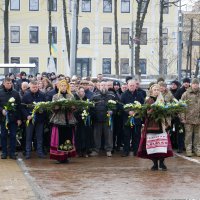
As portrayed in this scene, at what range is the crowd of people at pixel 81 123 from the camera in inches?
627

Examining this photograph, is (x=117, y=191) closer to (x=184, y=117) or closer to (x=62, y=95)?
(x=62, y=95)

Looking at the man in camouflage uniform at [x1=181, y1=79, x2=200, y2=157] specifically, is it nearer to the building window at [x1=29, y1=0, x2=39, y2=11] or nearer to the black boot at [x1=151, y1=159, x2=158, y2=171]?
the black boot at [x1=151, y1=159, x2=158, y2=171]

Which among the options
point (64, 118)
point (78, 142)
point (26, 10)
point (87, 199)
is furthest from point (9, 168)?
point (26, 10)

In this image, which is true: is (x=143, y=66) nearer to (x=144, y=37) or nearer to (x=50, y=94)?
(x=144, y=37)

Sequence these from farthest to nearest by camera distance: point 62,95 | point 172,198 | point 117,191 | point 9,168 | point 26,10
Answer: point 26,10, point 62,95, point 9,168, point 117,191, point 172,198

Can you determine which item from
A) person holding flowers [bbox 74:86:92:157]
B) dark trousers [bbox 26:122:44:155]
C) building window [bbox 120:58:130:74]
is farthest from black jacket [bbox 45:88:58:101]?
building window [bbox 120:58:130:74]

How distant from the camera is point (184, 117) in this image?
697 inches

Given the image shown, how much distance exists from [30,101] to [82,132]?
159 cm

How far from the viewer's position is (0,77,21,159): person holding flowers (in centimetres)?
1652

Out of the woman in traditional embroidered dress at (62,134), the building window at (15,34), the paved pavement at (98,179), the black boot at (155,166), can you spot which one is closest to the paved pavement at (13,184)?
the paved pavement at (98,179)

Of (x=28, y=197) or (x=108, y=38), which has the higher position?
(x=108, y=38)

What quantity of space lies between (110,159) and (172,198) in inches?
226

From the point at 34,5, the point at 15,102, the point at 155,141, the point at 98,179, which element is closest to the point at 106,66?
the point at 34,5

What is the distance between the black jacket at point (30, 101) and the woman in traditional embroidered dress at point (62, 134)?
1.06 m
